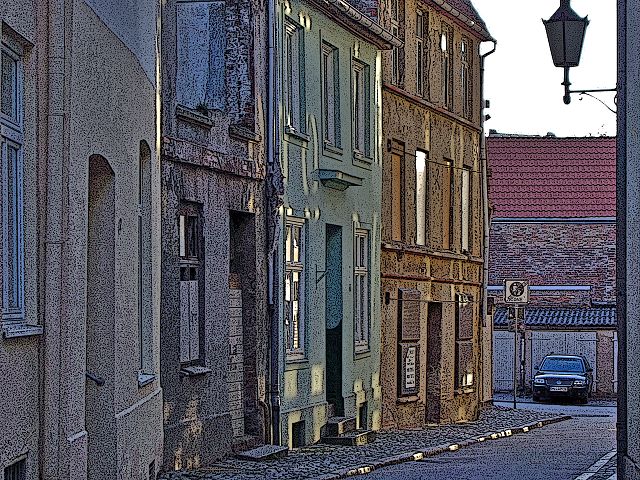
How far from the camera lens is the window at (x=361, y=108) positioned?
26.0m

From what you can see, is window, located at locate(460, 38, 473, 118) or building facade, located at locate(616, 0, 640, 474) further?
window, located at locate(460, 38, 473, 118)

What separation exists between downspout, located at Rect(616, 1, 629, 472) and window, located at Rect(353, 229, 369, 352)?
423 inches

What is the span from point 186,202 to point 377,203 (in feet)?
32.4

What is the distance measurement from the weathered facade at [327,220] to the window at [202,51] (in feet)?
4.32

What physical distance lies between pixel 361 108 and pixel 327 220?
306 centimetres

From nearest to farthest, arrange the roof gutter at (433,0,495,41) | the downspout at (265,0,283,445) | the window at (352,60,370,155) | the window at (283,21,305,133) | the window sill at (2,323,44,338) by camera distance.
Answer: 1. the window sill at (2,323,44,338)
2. the downspout at (265,0,283,445)
3. the window at (283,21,305,133)
4. the window at (352,60,370,155)
5. the roof gutter at (433,0,495,41)

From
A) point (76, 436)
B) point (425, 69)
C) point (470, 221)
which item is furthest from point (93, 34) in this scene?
point (470, 221)

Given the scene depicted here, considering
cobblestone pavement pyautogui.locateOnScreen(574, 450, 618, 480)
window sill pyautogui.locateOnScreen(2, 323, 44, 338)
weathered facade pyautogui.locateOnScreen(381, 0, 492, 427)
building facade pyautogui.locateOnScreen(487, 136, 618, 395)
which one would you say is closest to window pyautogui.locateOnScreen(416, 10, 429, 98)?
weathered facade pyautogui.locateOnScreen(381, 0, 492, 427)

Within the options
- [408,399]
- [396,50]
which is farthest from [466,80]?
[408,399]

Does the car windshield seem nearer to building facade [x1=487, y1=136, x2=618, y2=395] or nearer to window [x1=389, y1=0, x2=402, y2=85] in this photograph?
building facade [x1=487, y1=136, x2=618, y2=395]

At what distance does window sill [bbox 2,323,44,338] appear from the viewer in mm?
9026

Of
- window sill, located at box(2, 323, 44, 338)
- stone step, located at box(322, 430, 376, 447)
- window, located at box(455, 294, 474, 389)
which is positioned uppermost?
window sill, located at box(2, 323, 44, 338)

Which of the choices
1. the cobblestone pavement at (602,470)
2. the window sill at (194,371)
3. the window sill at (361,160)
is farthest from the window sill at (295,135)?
the cobblestone pavement at (602,470)

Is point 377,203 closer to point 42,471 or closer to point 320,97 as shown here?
point 320,97
